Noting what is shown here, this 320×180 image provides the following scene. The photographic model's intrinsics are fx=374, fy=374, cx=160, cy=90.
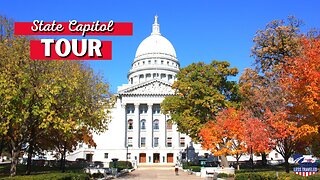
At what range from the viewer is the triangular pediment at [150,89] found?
90.8m

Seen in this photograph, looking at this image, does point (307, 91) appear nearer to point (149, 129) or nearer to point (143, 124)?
point (149, 129)

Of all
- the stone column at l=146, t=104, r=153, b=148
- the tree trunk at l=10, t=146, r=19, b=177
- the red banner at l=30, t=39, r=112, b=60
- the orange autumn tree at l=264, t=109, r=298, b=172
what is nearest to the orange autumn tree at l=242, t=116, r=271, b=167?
the orange autumn tree at l=264, t=109, r=298, b=172

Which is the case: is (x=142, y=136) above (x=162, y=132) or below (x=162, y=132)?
below

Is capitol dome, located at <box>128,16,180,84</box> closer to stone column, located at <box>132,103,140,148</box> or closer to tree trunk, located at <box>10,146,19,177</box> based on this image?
stone column, located at <box>132,103,140,148</box>

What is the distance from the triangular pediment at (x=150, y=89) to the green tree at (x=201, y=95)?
42003mm

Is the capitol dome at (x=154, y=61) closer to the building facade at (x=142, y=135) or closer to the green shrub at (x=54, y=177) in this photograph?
the building facade at (x=142, y=135)

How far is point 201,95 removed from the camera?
45281mm

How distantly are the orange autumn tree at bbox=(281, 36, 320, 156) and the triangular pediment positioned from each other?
61484mm

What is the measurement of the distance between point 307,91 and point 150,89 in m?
66.7

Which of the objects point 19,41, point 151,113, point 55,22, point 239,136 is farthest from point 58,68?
point 151,113

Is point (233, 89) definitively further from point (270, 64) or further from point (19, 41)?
point (19, 41)

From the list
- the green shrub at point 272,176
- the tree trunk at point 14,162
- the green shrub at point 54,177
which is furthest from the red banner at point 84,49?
the green shrub at point 272,176

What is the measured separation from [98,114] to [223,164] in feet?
59.9

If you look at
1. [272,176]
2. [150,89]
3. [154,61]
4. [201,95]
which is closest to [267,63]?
[201,95]
